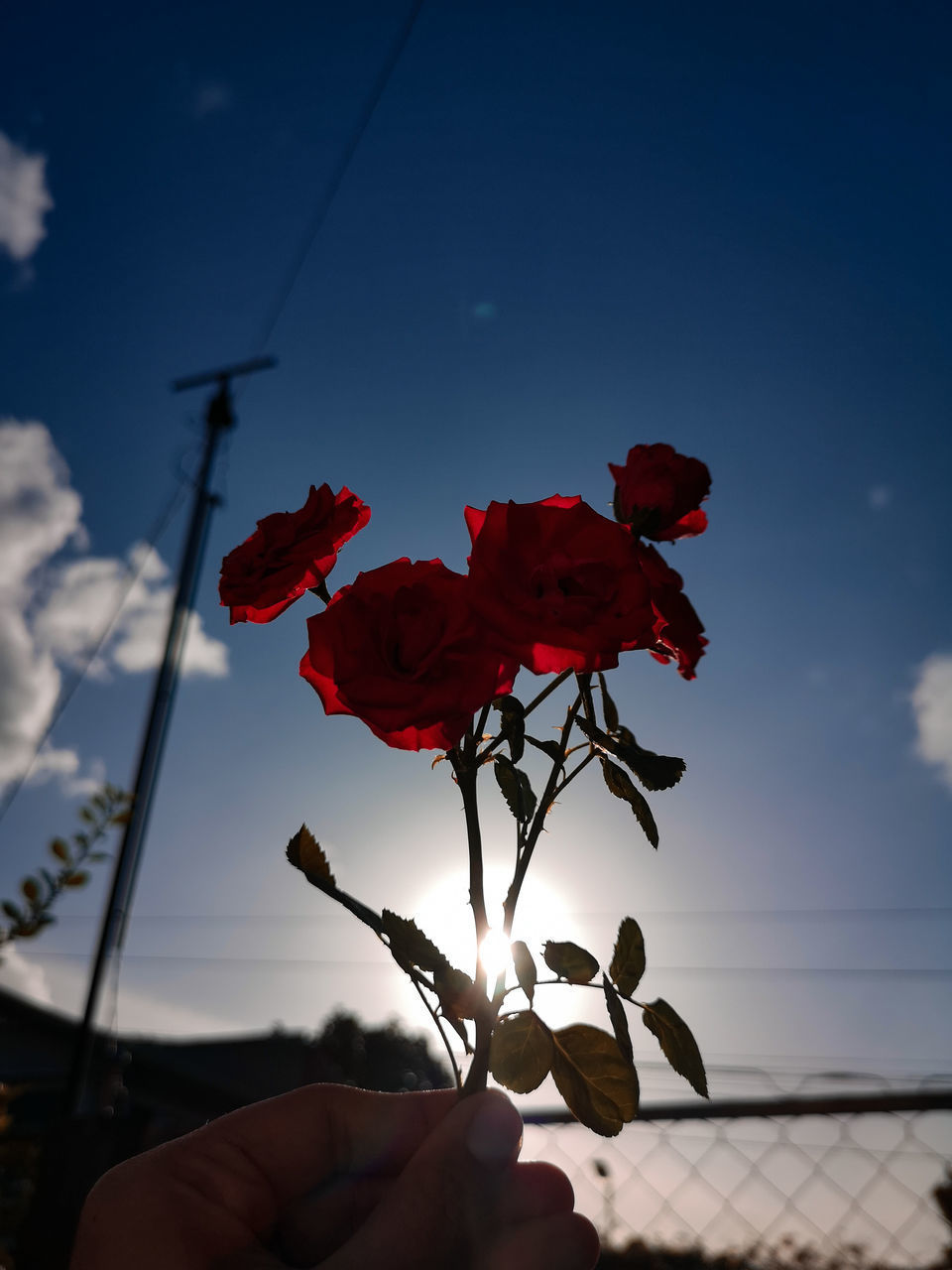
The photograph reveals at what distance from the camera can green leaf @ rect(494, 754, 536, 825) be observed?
685mm

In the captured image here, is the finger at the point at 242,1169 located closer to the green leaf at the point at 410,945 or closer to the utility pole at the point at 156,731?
the green leaf at the point at 410,945

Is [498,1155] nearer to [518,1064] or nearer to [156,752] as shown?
[518,1064]

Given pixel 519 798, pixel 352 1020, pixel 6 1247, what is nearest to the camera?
pixel 519 798

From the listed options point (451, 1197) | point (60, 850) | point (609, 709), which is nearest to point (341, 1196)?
point (451, 1197)

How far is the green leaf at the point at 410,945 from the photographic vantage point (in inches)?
24.0

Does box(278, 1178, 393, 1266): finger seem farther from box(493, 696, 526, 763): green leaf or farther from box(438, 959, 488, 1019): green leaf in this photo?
box(493, 696, 526, 763): green leaf

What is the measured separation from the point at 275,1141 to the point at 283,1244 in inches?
3.7

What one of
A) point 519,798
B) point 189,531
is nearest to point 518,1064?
point 519,798

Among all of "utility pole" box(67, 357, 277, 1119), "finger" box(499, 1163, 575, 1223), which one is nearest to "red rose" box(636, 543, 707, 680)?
"finger" box(499, 1163, 575, 1223)

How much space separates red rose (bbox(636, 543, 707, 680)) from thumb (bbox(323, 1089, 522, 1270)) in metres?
0.43

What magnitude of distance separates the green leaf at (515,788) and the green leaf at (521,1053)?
0.17 m

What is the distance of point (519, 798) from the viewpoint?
69cm

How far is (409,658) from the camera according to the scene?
597mm

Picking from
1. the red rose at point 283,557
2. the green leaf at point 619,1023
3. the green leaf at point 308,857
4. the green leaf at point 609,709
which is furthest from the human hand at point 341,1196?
the red rose at point 283,557
